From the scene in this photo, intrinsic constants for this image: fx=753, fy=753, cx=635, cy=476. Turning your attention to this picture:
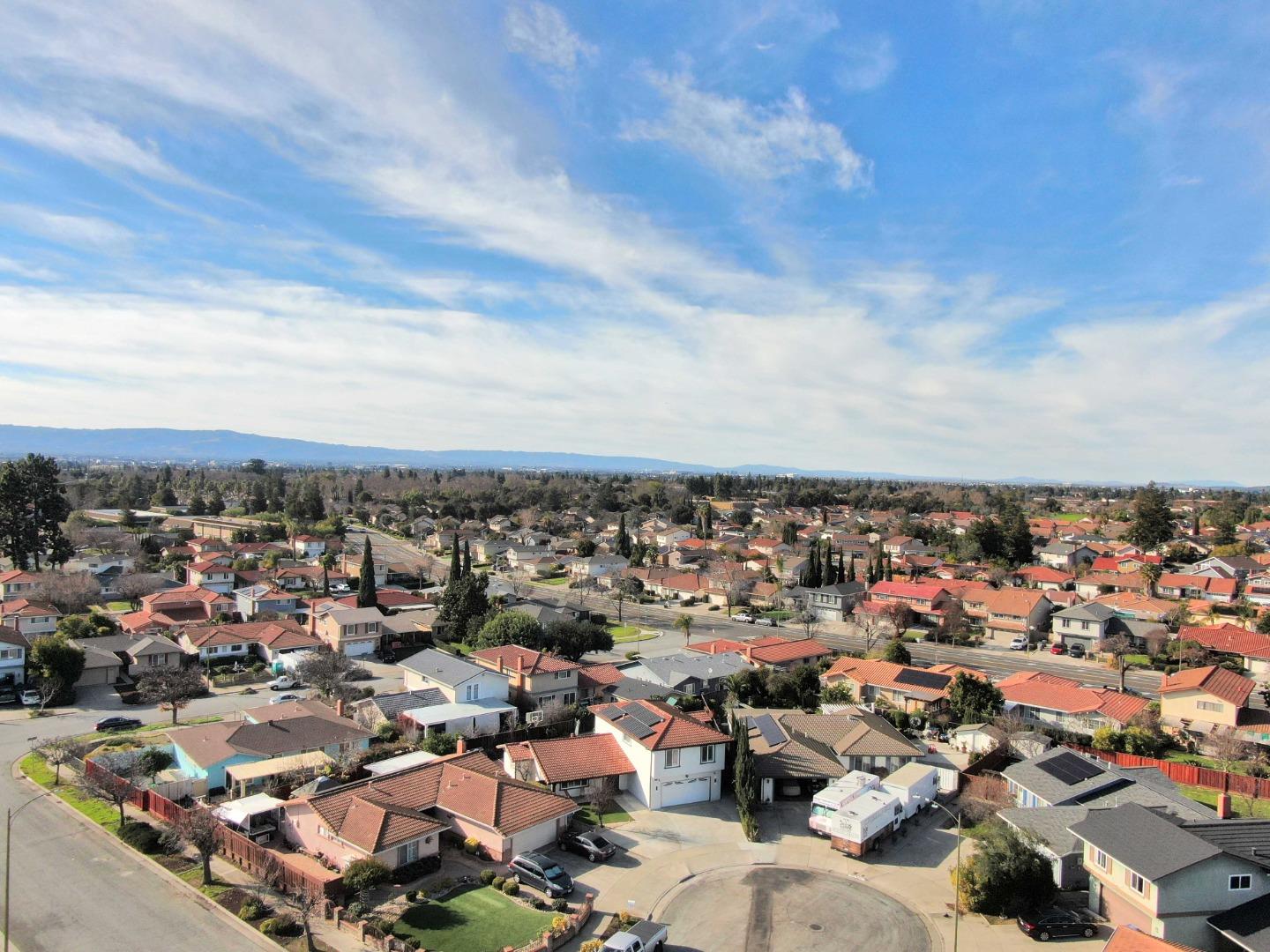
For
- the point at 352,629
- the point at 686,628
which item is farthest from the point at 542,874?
the point at 686,628

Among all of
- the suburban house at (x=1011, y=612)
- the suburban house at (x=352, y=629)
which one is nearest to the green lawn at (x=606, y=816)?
the suburban house at (x=352, y=629)

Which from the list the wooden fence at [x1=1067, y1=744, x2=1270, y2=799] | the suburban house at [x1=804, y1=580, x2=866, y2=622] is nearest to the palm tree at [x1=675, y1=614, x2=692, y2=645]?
the suburban house at [x1=804, y1=580, x2=866, y2=622]

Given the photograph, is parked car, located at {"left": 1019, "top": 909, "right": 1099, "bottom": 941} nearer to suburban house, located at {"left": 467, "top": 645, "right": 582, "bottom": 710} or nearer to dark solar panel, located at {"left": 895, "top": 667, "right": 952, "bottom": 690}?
dark solar panel, located at {"left": 895, "top": 667, "right": 952, "bottom": 690}

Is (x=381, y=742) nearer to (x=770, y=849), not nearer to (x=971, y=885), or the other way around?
(x=770, y=849)

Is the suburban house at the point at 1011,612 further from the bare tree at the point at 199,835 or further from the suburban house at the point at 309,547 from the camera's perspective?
the suburban house at the point at 309,547

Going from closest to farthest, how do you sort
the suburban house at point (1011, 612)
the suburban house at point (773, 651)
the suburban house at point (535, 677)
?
1. the suburban house at point (535, 677)
2. the suburban house at point (773, 651)
3. the suburban house at point (1011, 612)

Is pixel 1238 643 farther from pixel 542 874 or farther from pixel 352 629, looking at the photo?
pixel 352 629
